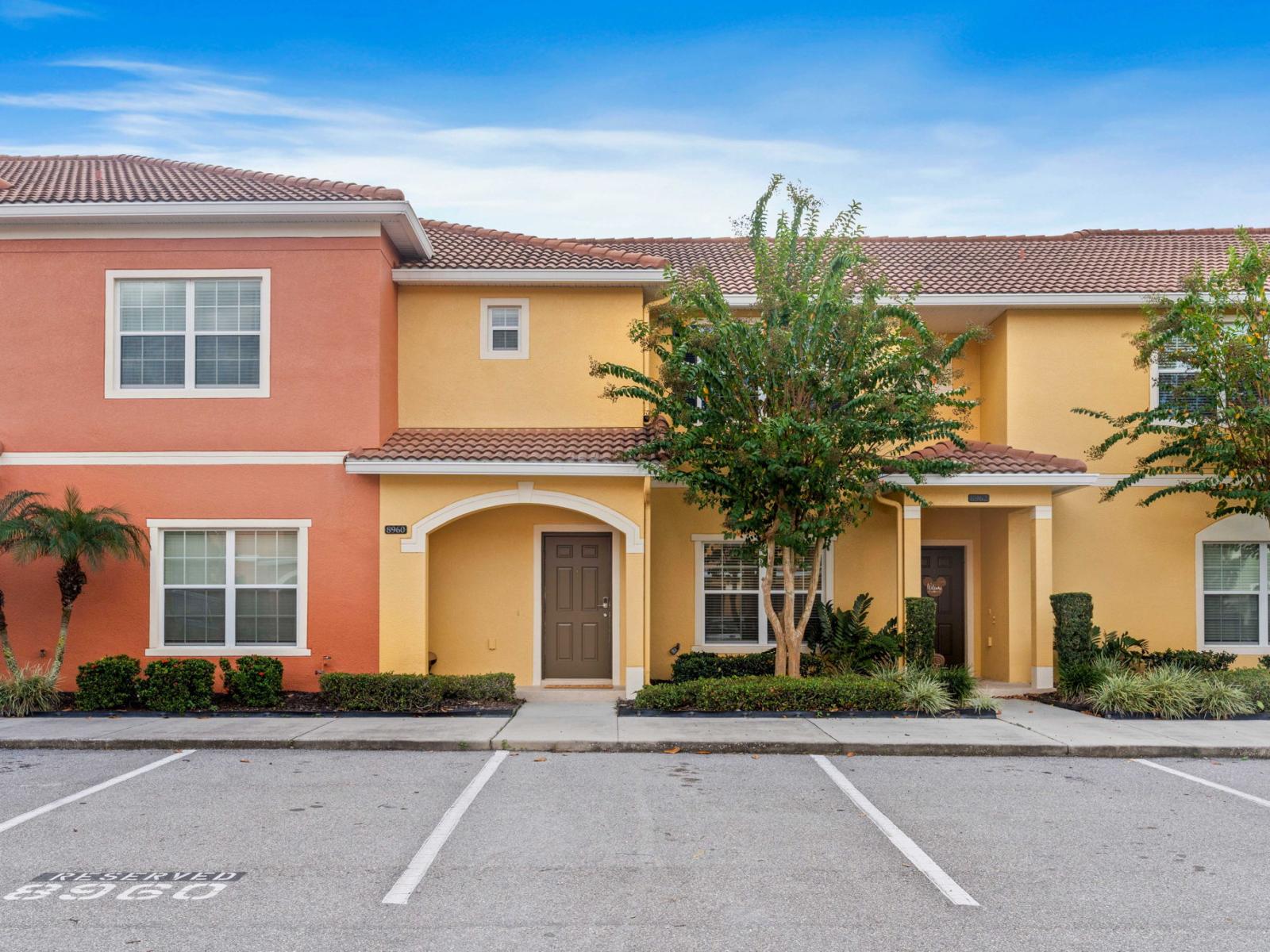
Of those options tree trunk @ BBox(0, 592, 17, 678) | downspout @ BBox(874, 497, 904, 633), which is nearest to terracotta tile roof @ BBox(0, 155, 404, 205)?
tree trunk @ BBox(0, 592, 17, 678)

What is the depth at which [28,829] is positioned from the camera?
283 inches

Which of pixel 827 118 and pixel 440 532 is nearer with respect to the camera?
pixel 440 532

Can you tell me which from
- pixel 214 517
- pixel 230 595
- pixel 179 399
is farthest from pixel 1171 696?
pixel 179 399

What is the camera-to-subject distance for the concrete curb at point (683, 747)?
10.1 m

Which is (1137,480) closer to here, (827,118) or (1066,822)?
(827,118)

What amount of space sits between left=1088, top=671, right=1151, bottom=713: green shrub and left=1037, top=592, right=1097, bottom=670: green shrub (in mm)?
1083

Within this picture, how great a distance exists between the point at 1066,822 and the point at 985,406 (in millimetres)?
9668

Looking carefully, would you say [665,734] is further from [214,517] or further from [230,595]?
[214,517]

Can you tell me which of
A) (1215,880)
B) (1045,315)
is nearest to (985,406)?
(1045,315)

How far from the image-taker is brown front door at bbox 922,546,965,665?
15922 mm

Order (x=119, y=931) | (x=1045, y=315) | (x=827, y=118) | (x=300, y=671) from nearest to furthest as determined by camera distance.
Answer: (x=119, y=931)
(x=300, y=671)
(x=1045, y=315)
(x=827, y=118)

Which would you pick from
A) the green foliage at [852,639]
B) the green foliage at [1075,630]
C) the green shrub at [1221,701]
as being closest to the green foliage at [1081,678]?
the green foliage at [1075,630]

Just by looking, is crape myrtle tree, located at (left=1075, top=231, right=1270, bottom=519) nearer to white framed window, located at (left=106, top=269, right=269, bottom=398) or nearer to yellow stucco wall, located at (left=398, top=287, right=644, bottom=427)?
yellow stucco wall, located at (left=398, top=287, right=644, bottom=427)

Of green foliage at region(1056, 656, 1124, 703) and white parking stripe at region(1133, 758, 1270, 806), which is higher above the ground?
green foliage at region(1056, 656, 1124, 703)
